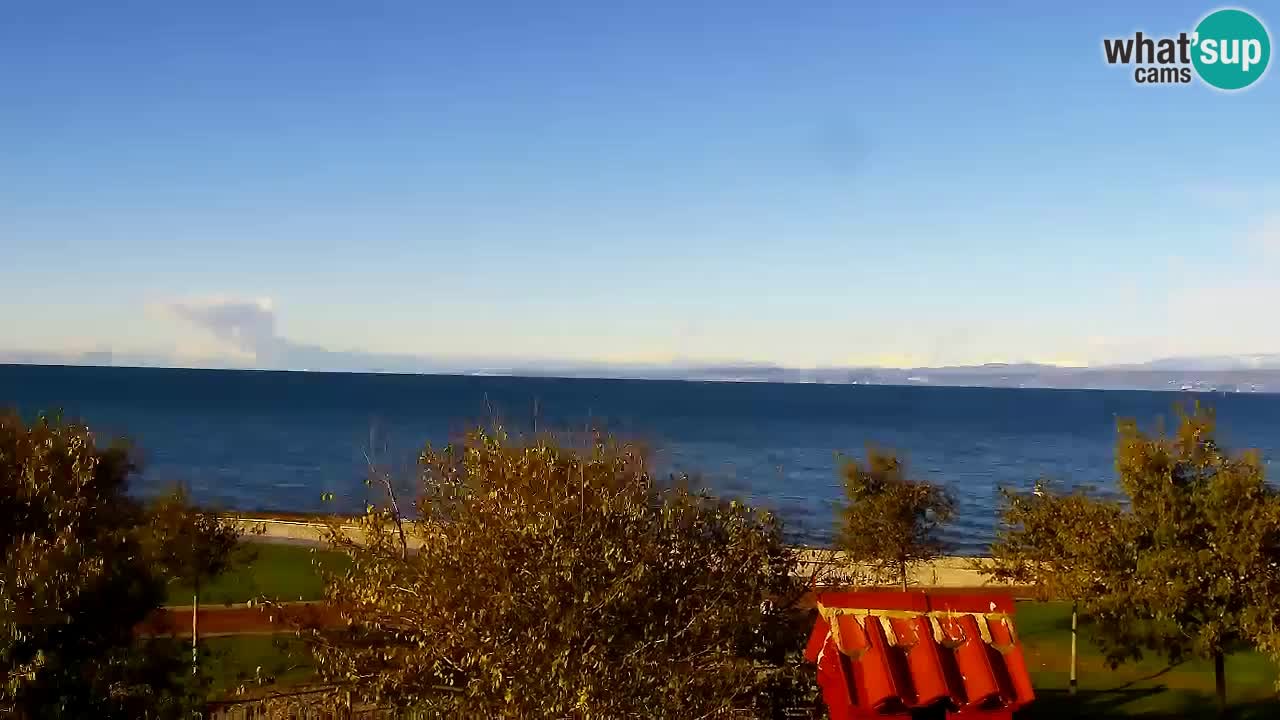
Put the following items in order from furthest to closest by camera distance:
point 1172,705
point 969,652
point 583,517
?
point 1172,705 < point 969,652 < point 583,517

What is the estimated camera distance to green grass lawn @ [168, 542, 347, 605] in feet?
148

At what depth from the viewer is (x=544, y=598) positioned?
1353cm

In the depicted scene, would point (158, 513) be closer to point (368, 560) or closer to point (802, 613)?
point (368, 560)

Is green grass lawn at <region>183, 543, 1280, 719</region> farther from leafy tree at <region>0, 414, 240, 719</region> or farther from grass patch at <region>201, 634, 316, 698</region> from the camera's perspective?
leafy tree at <region>0, 414, 240, 719</region>

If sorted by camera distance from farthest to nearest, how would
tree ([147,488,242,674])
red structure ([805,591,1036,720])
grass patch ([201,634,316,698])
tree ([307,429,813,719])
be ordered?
grass patch ([201,634,316,698]) → tree ([147,488,242,674]) → red structure ([805,591,1036,720]) → tree ([307,429,813,719])

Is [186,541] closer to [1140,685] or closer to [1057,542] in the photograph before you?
[1057,542]

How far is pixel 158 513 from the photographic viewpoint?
22.6 metres

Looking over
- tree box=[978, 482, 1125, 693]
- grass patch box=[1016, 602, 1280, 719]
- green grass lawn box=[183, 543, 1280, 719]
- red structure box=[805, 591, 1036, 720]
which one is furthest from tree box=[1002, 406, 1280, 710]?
red structure box=[805, 591, 1036, 720]

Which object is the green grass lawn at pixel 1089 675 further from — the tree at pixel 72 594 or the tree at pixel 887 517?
the tree at pixel 72 594

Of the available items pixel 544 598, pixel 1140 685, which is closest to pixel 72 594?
pixel 544 598

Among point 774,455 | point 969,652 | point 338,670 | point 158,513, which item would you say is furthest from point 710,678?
point 774,455

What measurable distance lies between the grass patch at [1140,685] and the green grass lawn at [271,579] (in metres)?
26.4

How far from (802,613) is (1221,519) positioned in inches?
441

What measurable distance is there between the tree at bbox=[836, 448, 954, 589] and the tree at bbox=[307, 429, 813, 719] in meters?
28.9
